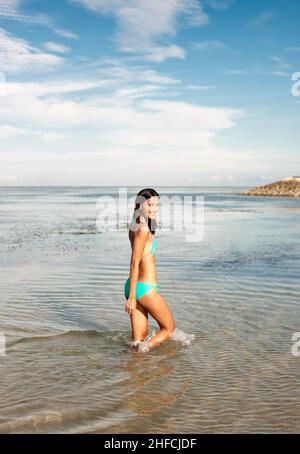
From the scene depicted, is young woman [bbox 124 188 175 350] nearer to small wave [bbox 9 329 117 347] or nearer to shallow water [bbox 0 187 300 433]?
shallow water [bbox 0 187 300 433]

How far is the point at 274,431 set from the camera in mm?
5023

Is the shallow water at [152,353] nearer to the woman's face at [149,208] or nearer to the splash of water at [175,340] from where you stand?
the splash of water at [175,340]

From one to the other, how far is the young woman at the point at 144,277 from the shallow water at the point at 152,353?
32 centimetres

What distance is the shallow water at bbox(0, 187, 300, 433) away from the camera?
5.33 m

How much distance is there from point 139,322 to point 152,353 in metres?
0.48

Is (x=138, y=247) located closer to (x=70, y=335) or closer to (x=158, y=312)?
(x=158, y=312)

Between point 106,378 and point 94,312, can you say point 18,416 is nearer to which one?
point 106,378

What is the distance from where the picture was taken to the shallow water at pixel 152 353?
5.33 meters

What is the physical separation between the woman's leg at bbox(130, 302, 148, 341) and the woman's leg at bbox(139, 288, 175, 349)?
0.09 m

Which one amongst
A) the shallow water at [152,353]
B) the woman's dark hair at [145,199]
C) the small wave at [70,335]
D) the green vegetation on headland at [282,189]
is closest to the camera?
the shallow water at [152,353]

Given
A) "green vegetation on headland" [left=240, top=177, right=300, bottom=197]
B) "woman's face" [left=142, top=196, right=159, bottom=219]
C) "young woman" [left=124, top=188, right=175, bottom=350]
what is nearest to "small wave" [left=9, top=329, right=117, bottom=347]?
"young woman" [left=124, top=188, right=175, bottom=350]

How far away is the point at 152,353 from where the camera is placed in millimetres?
7297

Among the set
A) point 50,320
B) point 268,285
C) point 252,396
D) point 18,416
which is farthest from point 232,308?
point 18,416

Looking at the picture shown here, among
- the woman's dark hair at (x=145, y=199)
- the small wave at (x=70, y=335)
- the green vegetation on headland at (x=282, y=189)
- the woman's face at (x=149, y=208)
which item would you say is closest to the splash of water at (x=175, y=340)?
the small wave at (x=70, y=335)
